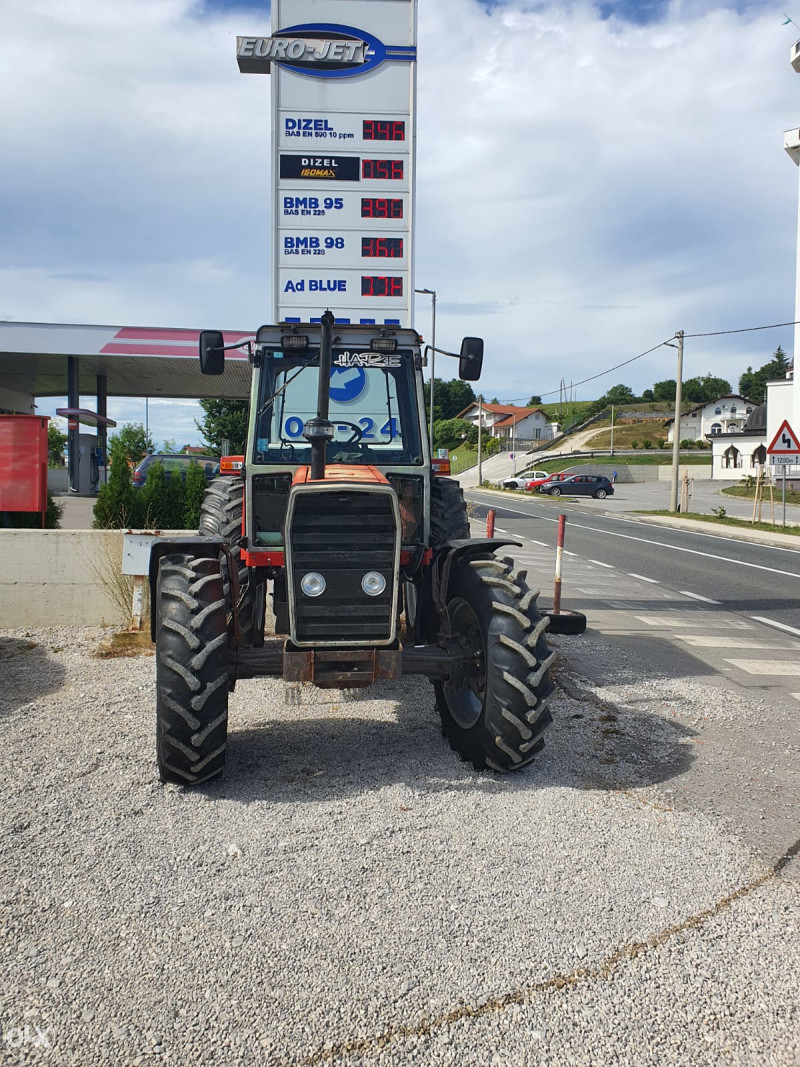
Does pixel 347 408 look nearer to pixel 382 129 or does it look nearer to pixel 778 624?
pixel 382 129

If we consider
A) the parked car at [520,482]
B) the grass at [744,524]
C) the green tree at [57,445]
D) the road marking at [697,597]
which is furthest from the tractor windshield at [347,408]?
the parked car at [520,482]

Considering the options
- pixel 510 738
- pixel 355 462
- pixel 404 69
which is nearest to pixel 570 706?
pixel 510 738

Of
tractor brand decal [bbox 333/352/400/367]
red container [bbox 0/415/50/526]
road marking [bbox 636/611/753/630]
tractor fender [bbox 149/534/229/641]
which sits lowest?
road marking [bbox 636/611/753/630]

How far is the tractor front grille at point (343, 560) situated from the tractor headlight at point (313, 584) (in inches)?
0.7

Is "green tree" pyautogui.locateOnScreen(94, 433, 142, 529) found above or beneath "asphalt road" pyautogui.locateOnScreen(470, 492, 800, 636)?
above

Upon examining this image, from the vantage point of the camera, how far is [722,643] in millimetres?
9688

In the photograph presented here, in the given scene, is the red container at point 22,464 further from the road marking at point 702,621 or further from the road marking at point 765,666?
the road marking at point 765,666

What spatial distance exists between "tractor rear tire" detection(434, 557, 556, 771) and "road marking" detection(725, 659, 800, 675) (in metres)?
4.07

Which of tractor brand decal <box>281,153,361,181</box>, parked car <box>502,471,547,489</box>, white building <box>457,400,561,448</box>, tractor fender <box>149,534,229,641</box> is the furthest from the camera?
white building <box>457,400,561,448</box>

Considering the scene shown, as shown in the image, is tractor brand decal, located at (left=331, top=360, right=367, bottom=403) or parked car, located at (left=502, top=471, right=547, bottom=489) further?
parked car, located at (left=502, top=471, right=547, bottom=489)

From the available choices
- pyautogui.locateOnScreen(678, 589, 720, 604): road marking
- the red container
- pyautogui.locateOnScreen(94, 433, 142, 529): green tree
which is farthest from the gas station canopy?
pyautogui.locateOnScreen(678, 589, 720, 604): road marking

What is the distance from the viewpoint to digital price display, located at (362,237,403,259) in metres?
10.2

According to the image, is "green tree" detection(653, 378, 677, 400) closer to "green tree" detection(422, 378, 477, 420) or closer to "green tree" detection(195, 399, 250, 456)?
"green tree" detection(422, 378, 477, 420)

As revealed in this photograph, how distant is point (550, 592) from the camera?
43.3ft
